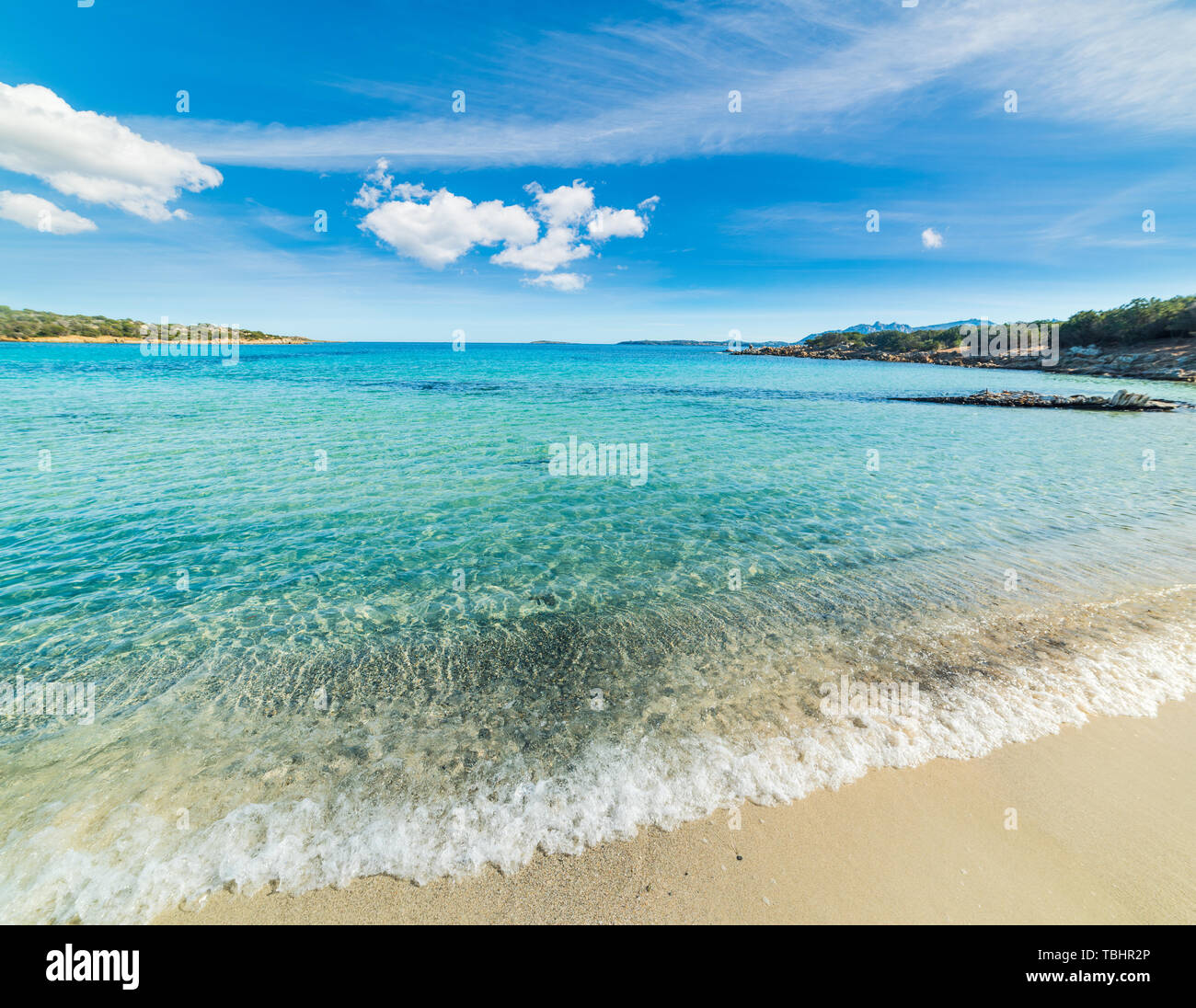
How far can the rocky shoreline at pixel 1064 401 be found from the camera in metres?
42.7

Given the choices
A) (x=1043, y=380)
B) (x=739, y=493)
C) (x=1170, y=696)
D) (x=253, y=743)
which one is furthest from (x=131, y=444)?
(x=1043, y=380)

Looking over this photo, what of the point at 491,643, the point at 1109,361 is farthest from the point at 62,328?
the point at 1109,361

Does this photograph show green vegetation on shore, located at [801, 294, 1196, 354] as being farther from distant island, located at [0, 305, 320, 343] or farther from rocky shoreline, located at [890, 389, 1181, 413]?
distant island, located at [0, 305, 320, 343]

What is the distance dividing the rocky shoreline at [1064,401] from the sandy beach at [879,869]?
5204cm

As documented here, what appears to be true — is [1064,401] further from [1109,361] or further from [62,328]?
[62,328]

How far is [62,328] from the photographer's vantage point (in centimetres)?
16988

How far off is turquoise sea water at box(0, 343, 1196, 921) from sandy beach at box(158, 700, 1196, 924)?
0.29 meters

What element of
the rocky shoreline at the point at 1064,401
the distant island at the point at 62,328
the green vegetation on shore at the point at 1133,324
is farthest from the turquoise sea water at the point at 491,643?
the distant island at the point at 62,328

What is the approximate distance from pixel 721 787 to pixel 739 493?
1279cm

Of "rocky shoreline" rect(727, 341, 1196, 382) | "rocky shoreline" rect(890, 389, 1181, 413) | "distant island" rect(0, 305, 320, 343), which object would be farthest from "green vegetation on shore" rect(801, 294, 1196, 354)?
"distant island" rect(0, 305, 320, 343)

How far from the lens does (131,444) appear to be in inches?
884

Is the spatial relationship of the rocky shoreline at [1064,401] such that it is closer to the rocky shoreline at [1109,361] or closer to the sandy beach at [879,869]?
the rocky shoreline at [1109,361]

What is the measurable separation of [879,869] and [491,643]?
638 cm
